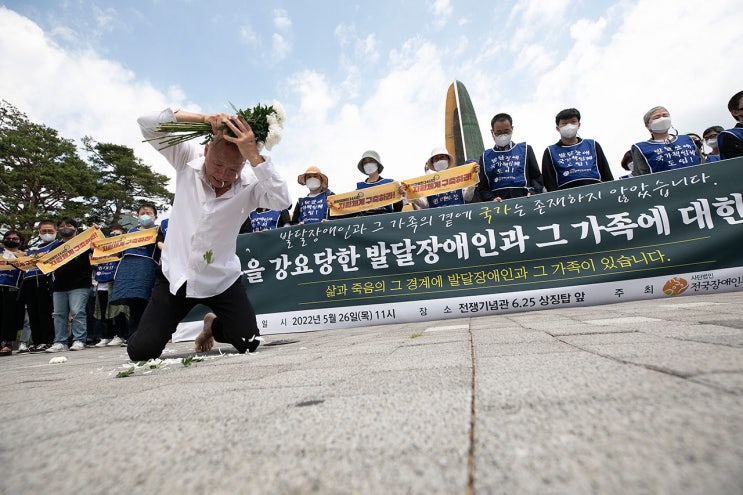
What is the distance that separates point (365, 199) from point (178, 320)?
3.30 m

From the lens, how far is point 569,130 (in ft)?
15.8

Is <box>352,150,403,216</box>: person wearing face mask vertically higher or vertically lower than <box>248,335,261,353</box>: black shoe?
higher

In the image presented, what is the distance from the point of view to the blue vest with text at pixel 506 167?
197 inches

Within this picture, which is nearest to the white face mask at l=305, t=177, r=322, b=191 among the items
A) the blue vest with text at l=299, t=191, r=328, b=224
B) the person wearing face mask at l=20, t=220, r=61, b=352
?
the blue vest with text at l=299, t=191, r=328, b=224

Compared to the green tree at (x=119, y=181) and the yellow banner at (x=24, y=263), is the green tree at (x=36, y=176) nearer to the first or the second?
the green tree at (x=119, y=181)

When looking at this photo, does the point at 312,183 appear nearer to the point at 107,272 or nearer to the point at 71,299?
the point at 107,272

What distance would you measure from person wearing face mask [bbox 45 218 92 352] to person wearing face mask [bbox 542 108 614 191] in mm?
6827

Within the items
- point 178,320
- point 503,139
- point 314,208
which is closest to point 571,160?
point 503,139

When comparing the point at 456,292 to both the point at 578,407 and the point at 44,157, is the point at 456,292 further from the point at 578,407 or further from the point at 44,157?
the point at 44,157

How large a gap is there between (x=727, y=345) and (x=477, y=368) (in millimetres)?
811

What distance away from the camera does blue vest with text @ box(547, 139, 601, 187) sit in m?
4.78

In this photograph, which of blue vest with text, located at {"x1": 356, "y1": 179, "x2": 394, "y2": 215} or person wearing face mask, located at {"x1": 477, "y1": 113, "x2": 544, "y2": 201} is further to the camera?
blue vest with text, located at {"x1": 356, "y1": 179, "x2": 394, "y2": 215}

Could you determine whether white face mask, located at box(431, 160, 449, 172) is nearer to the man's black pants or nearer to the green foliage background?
the man's black pants

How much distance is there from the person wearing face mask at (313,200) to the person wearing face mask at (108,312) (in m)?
3.12
